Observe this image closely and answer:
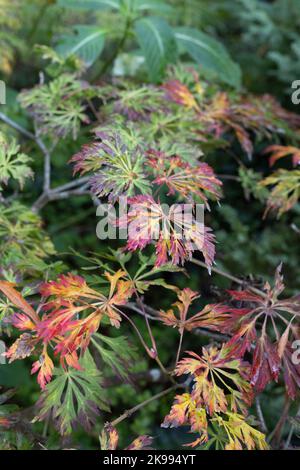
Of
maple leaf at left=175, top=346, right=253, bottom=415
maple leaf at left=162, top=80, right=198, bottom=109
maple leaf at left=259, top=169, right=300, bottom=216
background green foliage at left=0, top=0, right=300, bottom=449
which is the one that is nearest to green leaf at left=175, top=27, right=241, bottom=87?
background green foliage at left=0, top=0, right=300, bottom=449

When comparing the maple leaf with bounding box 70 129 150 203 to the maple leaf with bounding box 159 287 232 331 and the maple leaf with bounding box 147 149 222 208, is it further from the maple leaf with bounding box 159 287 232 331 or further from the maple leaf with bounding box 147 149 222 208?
the maple leaf with bounding box 159 287 232 331

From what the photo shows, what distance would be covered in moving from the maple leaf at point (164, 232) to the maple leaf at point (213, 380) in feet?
0.51

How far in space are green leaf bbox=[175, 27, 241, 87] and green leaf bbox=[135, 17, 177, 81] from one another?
0.43ft

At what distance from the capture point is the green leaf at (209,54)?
1.61 meters

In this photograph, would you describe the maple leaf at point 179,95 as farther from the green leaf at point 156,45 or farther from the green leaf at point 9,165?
the green leaf at point 9,165

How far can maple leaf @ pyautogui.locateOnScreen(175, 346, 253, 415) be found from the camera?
2.72 feet

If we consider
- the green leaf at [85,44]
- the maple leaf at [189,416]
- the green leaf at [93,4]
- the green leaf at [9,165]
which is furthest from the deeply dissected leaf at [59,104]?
the maple leaf at [189,416]

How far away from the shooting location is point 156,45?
1519 millimetres

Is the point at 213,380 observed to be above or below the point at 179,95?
below

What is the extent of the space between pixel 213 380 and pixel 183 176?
36 centimetres

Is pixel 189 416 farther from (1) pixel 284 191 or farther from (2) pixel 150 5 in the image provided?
(2) pixel 150 5

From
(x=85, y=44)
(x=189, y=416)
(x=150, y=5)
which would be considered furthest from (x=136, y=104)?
(x=189, y=416)

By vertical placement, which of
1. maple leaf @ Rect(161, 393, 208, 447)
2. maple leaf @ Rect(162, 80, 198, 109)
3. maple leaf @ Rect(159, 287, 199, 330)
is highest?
maple leaf @ Rect(162, 80, 198, 109)

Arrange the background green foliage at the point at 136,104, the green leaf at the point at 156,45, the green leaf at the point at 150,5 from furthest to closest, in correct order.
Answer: the green leaf at the point at 150,5 → the green leaf at the point at 156,45 → the background green foliage at the point at 136,104
